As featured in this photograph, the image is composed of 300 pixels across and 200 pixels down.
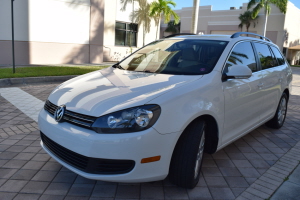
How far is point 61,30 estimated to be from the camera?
46.3 ft

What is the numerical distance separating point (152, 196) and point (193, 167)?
51cm

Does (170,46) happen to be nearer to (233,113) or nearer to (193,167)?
(233,113)

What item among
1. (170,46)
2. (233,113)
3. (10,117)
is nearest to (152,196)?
(233,113)

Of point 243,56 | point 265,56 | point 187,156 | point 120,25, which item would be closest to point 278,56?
point 265,56

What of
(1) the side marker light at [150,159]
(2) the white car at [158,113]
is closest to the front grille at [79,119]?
(2) the white car at [158,113]

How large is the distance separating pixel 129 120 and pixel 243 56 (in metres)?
2.14

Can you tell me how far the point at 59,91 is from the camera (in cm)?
314

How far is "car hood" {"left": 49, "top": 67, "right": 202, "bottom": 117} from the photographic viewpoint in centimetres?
251

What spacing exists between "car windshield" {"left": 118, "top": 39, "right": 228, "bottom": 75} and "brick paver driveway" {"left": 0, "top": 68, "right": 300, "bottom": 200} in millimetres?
1278

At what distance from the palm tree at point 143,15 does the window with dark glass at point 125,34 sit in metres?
0.49

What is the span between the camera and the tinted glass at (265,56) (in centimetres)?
423

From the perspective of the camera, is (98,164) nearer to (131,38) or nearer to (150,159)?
(150,159)

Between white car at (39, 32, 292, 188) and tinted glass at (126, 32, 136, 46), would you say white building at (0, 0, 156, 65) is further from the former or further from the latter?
white car at (39, 32, 292, 188)

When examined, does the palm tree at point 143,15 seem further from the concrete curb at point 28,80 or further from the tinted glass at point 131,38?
the concrete curb at point 28,80
